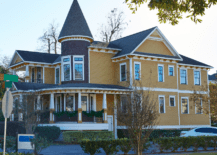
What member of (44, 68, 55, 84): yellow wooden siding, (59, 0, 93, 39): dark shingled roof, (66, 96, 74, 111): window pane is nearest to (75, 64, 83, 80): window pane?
(66, 96, 74, 111): window pane

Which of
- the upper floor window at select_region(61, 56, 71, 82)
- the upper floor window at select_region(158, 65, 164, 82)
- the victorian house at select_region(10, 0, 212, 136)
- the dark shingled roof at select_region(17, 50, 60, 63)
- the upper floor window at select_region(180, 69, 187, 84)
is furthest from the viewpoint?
the upper floor window at select_region(180, 69, 187, 84)

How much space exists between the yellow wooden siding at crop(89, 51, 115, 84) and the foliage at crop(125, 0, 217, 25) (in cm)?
1625

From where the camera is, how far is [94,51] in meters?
29.2

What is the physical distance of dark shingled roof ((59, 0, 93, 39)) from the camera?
28406 millimetres

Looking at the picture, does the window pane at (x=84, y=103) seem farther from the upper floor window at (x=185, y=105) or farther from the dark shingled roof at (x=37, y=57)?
the upper floor window at (x=185, y=105)

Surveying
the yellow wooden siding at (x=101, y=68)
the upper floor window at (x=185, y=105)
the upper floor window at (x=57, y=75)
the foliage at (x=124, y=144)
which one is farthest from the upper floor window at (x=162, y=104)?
the foliage at (x=124, y=144)

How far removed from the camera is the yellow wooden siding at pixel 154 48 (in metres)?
29.5

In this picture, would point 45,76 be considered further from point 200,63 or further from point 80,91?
point 200,63

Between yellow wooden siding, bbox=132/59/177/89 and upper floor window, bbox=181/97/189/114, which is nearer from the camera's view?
yellow wooden siding, bbox=132/59/177/89

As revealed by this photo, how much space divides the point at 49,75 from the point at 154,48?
11.7 m

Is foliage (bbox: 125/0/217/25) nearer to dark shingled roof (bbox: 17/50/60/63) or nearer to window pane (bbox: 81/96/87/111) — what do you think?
window pane (bbox: 81/96/87/111)

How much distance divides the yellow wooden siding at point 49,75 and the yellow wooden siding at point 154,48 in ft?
33.7

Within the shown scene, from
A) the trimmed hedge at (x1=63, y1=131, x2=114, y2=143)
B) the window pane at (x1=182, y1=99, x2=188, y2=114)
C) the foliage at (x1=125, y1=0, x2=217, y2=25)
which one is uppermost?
the foliage at (x1=125, y1=0, x2=217, y2=25)

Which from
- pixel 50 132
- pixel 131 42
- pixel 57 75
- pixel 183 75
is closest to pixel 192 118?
pixel 183 75
